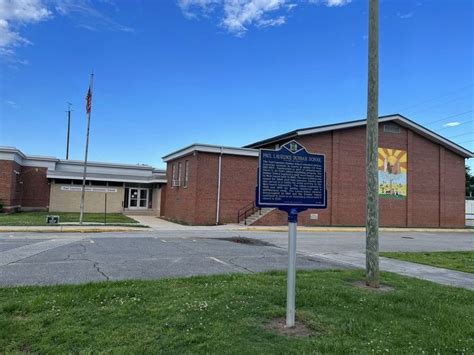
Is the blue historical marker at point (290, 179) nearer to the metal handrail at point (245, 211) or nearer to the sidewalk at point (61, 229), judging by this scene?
the sidewalk at point (61, 229)

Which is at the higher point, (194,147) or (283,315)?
(194,147)

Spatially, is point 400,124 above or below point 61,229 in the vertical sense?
above

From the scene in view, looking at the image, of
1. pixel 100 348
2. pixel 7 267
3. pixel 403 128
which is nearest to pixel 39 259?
pixel 7 267

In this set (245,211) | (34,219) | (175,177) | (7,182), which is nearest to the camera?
(34,219)

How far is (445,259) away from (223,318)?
11230 mm

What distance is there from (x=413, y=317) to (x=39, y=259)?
9188 millimetres

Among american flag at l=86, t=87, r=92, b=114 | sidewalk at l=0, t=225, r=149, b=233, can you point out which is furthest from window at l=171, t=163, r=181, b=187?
sidewalk at l=0, t=225, r=149, b=233

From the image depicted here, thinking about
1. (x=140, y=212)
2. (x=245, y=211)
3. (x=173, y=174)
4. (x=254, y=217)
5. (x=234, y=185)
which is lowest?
(x=140, y=212)

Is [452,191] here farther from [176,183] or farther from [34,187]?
[34,187]

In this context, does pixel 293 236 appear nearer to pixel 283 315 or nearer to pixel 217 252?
pixel 283 315

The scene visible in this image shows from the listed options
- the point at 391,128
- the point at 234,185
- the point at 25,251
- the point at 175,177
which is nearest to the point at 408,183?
the point at 391,128

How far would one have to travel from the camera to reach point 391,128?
35.0 meters

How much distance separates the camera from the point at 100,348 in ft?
14.6

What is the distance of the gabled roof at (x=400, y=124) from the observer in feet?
102
